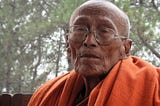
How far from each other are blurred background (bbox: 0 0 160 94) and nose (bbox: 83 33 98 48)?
38.9 inches

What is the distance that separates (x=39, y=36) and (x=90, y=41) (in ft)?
4.40

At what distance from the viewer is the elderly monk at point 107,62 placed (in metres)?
0.89

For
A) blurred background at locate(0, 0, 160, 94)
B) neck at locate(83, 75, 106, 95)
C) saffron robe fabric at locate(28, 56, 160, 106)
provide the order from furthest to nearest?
blurred background at locate(0, 0, 160, 94)
neck at locate(83, 75, 106, 95)
saffron robe fabric at locate(28, 56, 160, 106)

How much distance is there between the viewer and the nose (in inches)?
36.8

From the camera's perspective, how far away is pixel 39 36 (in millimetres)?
2246

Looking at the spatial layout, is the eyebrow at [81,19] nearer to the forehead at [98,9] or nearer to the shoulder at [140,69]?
the forehead at [98,9]

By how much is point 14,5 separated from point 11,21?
120 mm

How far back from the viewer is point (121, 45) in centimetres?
96

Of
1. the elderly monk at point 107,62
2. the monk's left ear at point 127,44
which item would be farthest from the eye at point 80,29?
the monk's left ear at point 127,44

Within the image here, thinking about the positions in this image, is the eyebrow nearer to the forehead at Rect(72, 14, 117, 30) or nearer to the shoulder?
the forehead at Rect(72, 14, 117, 30)

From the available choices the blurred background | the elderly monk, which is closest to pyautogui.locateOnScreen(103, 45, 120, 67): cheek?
the elderly monk

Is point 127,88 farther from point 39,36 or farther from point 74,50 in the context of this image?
point 39,36

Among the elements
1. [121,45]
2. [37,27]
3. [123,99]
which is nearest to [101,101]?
[123,99]

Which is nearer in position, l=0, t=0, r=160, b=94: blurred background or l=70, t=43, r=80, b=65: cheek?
l=70, t=43, r=80, b=65: cheek
